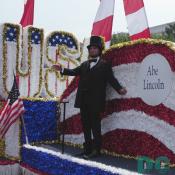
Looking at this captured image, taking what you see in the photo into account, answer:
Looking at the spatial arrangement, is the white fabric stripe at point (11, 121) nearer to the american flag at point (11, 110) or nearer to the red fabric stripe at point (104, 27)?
the american flag at point (11, 110)

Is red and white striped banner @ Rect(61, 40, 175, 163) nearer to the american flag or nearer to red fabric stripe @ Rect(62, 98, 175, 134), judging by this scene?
red fabric stripe @ Rect(62, 98, 175, 134)

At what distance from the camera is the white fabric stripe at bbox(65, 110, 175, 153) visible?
542cm

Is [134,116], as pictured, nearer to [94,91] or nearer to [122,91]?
[122,91]

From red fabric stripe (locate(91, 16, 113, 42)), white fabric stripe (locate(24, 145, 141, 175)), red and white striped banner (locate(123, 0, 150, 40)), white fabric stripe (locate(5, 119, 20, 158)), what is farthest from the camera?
red fabric stripe (locate(91, 16, 113, 42))

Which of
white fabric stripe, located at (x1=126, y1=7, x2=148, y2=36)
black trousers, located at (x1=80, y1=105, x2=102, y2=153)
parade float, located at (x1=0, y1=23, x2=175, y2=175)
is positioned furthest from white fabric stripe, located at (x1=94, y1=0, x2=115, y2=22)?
black trousers, located at (x1=80, y1=105, x2=102, y2=153)

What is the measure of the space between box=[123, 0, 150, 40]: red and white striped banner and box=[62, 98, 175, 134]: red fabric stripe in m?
2.18

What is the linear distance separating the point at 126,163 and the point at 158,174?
0.79m

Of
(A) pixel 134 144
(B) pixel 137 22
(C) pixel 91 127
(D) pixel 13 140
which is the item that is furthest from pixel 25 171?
(B) pixel 137 22

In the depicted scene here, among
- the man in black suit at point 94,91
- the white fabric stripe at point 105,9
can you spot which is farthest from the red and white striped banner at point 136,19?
the man in black suit at point 94,91

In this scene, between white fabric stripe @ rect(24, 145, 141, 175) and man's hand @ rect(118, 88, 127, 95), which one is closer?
white fabric stripe @ rect(24, 145, 141, 175)

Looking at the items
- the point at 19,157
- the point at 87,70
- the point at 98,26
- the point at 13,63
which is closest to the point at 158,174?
the point at 87,70

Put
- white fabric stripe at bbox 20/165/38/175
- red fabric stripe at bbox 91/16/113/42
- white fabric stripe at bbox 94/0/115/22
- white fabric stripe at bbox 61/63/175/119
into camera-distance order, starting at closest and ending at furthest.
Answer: white fabric stripe at bbox 61/63/175/119, white fabric stripe at bbox 20/165/38/175, red fabric stripe at bbox 91/16/113/42, white fabric stripe at bbox 94/0/115/22

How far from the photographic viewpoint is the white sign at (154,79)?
5453 millimetres

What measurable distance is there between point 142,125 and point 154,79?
0.66 metres
